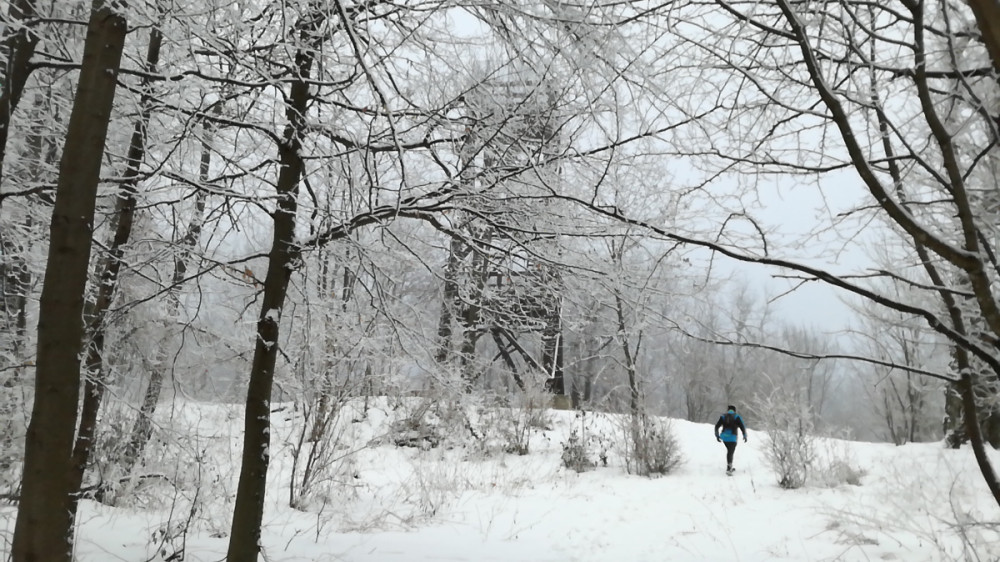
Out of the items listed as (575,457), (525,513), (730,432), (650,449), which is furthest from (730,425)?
(525,513)

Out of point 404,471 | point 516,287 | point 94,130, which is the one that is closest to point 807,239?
point 516,287

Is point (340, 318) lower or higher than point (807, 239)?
lower

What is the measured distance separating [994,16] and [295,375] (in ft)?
17.7

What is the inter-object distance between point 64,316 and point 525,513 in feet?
17.5

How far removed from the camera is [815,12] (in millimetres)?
1804

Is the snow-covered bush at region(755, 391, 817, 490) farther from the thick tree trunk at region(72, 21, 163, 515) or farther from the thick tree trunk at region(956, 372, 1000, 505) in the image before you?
the thick tree trunk at region(72, 21, 163, 515)

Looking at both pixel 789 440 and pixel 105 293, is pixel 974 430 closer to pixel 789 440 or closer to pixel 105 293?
pixel 105 293

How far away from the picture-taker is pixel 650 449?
9.31m

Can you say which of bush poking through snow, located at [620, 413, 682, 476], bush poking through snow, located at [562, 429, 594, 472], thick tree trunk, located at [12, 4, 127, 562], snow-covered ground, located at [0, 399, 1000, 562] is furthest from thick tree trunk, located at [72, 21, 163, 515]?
bush poking through snow, located at [620, 413, 682, 476]

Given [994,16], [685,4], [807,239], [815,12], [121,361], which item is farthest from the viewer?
[121,361]

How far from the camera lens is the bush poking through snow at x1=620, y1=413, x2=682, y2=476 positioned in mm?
9258

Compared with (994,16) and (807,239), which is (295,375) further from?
(994,16)

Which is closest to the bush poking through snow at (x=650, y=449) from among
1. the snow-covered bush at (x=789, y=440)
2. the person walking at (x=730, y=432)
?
the person walking at (x=730, y=432)

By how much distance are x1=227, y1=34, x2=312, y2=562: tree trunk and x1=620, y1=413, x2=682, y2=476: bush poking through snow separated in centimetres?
685
